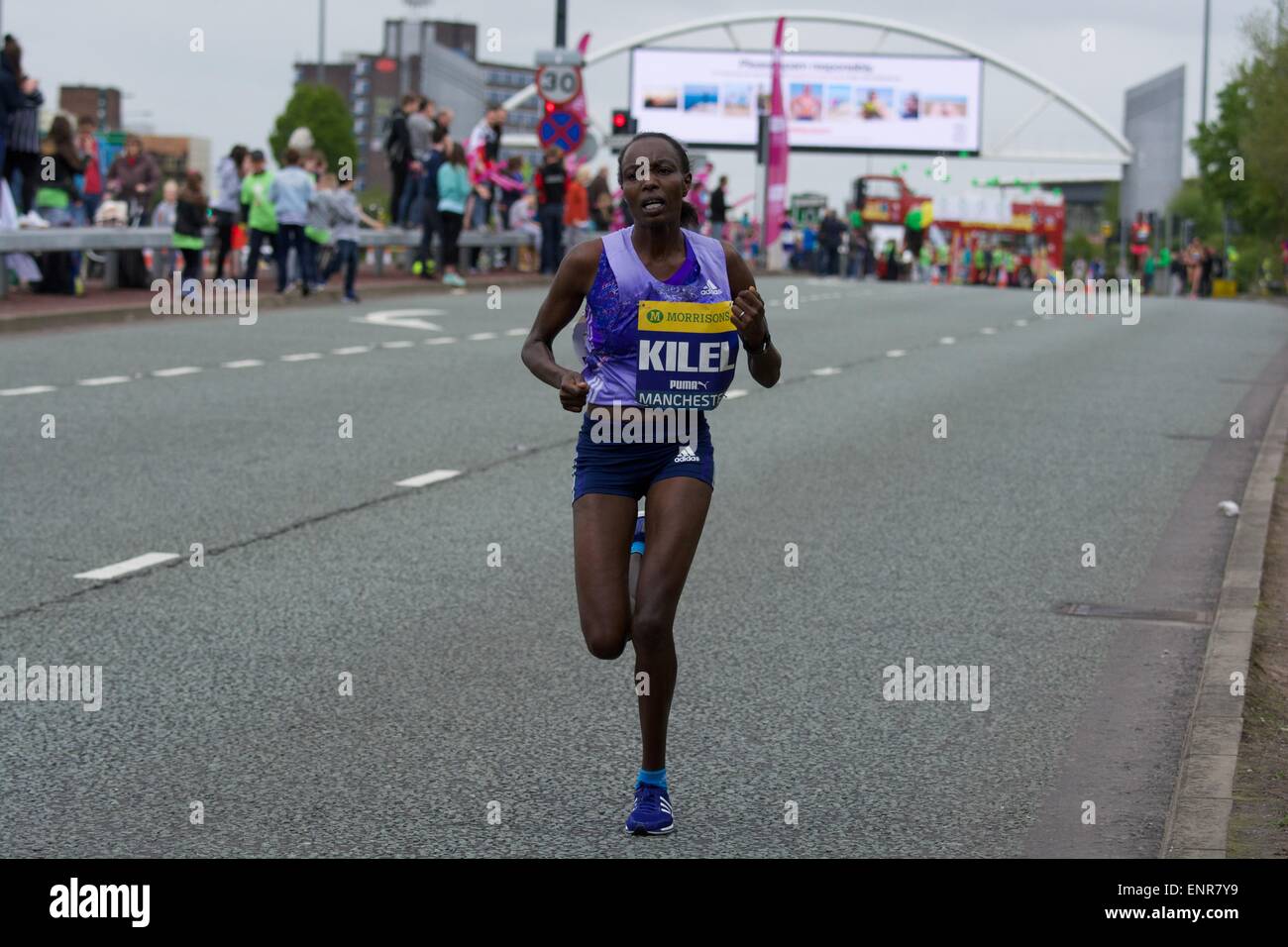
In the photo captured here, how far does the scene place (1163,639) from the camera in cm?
859

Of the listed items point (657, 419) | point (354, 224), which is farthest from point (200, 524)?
point (354, 224)

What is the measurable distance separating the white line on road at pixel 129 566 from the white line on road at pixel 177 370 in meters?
8.33

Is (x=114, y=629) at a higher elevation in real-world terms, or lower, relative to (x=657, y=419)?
lower

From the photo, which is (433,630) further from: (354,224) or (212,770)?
(354,224)

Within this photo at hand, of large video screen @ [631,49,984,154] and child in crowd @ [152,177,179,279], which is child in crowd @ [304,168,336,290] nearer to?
child in crowd @ [152,177,179,279]

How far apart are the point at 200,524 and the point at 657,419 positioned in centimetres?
533

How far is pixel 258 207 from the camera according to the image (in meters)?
26.4

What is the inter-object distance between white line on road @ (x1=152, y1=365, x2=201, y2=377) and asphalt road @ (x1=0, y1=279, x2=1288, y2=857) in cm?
22

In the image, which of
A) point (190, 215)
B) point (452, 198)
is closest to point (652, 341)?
point (190, 215)

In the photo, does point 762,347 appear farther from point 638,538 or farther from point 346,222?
point 346,222

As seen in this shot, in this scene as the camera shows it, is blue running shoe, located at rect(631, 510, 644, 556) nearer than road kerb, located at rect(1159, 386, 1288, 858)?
No

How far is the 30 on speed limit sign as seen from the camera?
113ft

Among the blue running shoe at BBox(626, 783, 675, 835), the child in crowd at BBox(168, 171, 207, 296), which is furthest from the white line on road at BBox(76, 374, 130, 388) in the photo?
the blue running shoe at BBox(626, 783, 675, 835)

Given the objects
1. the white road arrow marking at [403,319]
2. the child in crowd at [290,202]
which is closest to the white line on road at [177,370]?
the white road arrow marking at [403,319]
